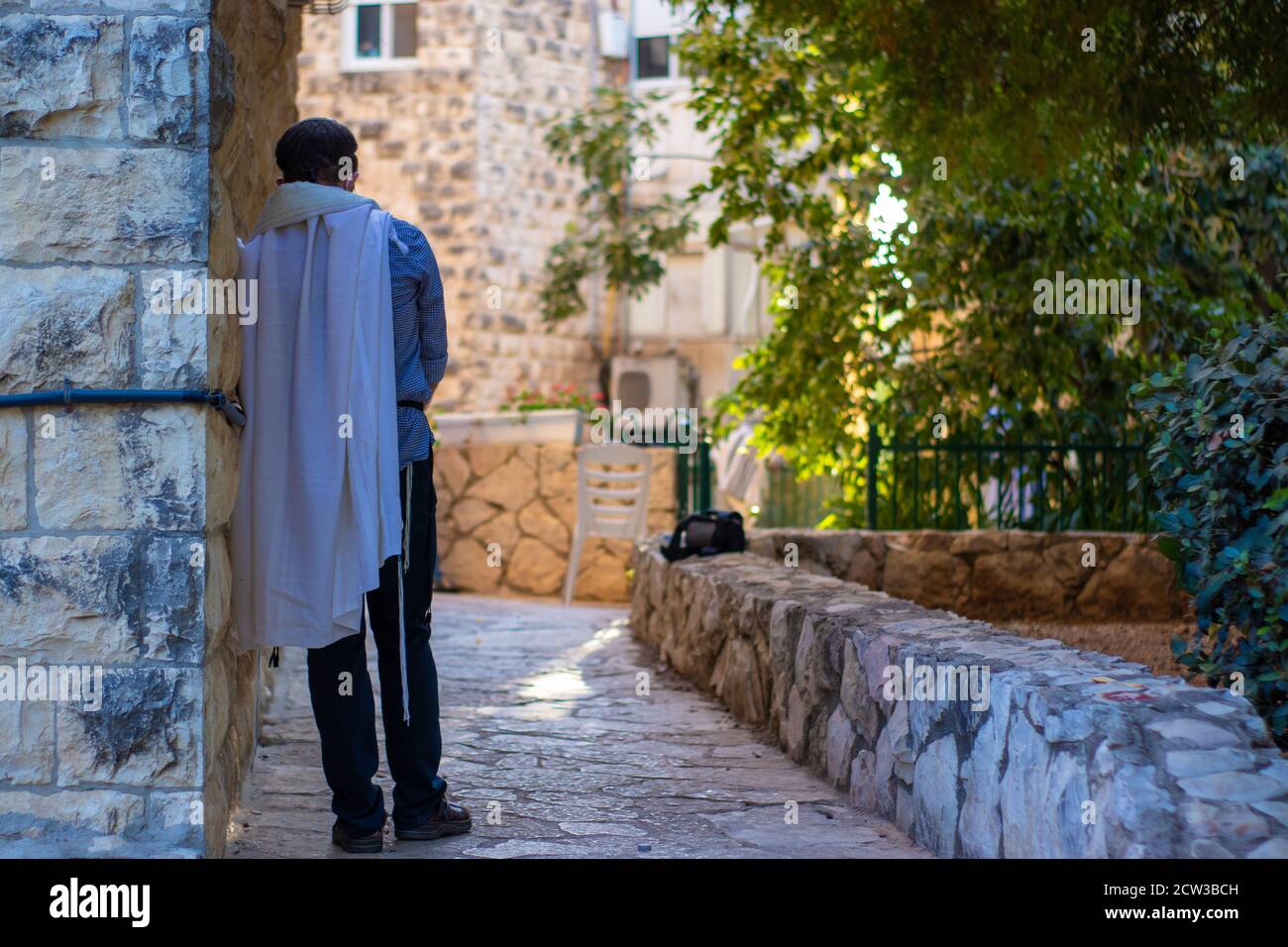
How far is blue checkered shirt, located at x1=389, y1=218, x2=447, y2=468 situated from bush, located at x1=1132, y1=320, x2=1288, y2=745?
1793mm

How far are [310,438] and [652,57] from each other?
13654 mm

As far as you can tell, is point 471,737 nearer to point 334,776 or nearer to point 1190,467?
point 334,776

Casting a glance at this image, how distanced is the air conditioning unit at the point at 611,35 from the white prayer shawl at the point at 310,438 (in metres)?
13.1

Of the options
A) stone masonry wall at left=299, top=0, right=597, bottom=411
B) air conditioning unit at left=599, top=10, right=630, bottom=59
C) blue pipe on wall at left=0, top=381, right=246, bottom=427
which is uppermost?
air conditioning unit at left=599, top=10, right=630, bottom=59

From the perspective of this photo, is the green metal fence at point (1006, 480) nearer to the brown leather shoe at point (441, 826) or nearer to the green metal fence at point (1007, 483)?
the green metal fence at point (1007, 483)

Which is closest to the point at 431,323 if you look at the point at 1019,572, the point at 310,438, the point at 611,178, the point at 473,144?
the point at 310,438

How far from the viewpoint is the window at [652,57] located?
51.8ft

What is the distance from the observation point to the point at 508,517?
33.2 feet

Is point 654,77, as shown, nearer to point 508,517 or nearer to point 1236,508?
point 508,517

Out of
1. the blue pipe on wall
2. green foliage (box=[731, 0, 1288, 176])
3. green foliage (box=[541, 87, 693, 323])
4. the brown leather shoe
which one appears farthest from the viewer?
green foliage (box=[541, 87, 693, 323])

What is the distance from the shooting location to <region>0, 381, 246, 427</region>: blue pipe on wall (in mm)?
2633

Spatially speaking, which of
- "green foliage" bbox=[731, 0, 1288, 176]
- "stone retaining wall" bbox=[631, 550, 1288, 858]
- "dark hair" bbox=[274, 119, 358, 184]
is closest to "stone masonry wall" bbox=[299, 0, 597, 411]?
"green foliage" bbox=[731, 0, 1288, 176]

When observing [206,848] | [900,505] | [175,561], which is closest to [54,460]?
[175,561]

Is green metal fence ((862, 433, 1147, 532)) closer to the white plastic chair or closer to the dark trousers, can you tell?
the white plastic chair
